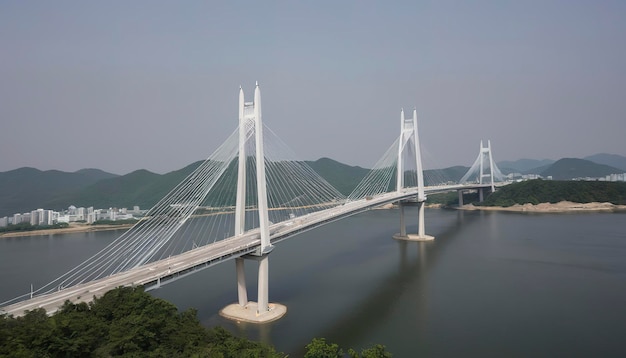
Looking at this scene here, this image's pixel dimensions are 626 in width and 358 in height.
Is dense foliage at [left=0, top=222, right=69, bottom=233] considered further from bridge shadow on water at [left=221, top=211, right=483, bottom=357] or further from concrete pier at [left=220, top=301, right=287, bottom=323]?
Answer: concrete pier at [left=220, top=301, right=287, bottom=323]

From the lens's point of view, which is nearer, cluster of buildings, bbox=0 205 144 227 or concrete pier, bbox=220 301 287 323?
concrete pier, bbox=220 301 287 323

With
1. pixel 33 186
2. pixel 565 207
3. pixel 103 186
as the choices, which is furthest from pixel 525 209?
pixel 33 186

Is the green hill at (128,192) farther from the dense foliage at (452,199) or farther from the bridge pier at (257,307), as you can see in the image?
the bridge pier at (257,307)

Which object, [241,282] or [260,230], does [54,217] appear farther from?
[260,230]

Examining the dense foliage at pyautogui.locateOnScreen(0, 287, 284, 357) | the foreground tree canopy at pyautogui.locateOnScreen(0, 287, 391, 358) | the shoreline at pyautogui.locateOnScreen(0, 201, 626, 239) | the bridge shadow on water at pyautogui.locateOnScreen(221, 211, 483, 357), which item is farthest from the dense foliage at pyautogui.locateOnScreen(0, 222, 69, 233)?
the foreground tree canopy at pyautogui.locateOnScreen(0, 287, 391, 358)

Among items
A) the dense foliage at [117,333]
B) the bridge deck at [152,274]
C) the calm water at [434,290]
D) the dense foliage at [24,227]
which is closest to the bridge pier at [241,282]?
the bridge deck at [152,274]
